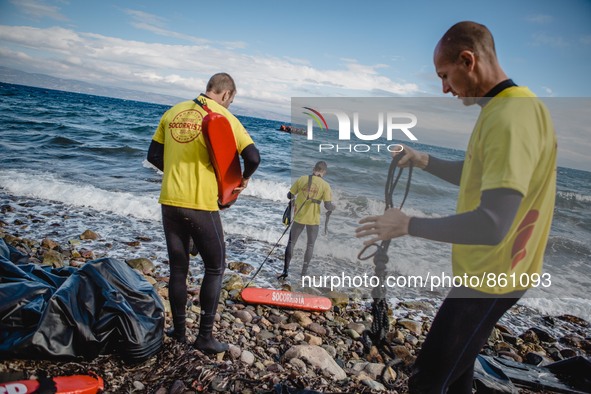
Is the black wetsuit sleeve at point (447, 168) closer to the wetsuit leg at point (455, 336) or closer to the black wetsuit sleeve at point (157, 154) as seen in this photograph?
the wetsuit leg at point (455, 336)

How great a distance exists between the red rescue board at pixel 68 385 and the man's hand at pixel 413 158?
238 centimetres

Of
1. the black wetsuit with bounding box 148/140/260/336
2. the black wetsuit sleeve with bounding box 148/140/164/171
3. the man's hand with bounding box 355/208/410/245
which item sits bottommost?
the black wetsuit with bounding box 148/140/260/336

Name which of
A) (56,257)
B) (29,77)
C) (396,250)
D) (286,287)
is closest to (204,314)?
(286,287)

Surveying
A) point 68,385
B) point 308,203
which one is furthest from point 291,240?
point 68,385

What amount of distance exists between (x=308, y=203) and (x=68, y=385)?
177 inches

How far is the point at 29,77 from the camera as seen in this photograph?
133 meters

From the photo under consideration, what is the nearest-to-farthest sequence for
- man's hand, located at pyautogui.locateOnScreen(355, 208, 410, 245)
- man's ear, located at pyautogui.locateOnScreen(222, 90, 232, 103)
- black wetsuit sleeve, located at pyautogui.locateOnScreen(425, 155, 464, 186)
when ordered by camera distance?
man's hand, located at pyautogui.locateOnScreen(355, 208, 410, 245), black wetsuit sleeve, located at pyautogui.locateOnScreen(425, 155, 464, 186), man's ear, located at pyautogui.locateOnScreen(222, 90, 232, 103)

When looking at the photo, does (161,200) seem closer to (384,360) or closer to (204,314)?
(204,314)

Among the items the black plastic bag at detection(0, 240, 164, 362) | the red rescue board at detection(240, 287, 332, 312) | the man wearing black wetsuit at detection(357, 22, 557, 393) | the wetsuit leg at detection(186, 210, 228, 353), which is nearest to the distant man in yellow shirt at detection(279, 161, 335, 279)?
the red rescue board at detection(240, 287, 332, 312)

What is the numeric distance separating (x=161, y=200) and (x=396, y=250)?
241 inches

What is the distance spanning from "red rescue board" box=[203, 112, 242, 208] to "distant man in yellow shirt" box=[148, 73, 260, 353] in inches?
2.6

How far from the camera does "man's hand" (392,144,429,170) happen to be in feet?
6.30

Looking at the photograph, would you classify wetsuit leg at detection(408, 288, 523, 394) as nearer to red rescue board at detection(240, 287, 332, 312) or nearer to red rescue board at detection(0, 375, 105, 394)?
red rescue board at detection(0, 375, 105, 394)

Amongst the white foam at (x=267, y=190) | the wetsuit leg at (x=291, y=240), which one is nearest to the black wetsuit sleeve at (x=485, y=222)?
the wetsuit leg at (x=291, y=240)
